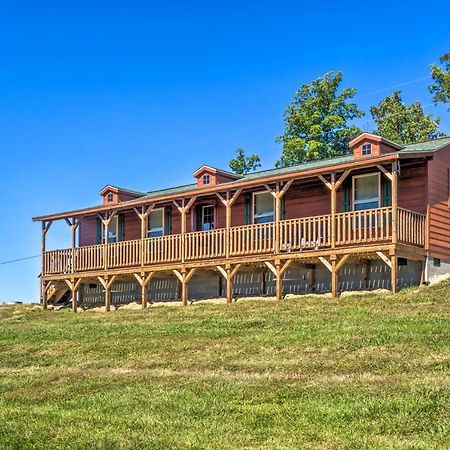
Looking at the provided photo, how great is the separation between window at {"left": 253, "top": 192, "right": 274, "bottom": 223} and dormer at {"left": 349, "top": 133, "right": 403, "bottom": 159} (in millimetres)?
3498

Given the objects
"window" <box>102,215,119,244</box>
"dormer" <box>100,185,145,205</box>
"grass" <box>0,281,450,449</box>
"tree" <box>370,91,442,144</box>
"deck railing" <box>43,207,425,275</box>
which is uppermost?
"tree" <box>370,91,442,144</box>

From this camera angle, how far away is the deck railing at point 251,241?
2390 centimetres

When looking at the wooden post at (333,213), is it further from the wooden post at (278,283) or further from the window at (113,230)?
the window at (113,230)

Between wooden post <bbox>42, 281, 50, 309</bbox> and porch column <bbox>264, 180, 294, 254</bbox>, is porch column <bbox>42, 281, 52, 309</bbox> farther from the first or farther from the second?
porch column <bbox>264, 180, 294, 254</bbox>

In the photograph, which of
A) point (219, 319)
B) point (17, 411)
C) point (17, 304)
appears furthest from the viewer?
point (17, 304)

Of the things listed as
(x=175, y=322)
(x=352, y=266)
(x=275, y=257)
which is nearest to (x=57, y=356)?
(x=175, y=322)

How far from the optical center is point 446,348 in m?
14.6

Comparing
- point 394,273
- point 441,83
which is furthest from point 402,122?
point 394,273

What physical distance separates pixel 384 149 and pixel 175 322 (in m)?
8.85

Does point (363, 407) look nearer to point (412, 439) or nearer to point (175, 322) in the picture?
point (412, 439)

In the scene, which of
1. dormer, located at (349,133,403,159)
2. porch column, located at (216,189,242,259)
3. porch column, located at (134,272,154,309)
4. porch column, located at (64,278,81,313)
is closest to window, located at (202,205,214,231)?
porch column, located at (134,272,154,309)

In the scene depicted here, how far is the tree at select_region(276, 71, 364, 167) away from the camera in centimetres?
4391

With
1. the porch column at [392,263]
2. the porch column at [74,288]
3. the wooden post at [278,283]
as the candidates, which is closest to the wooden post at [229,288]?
the wooden post at [278,283]

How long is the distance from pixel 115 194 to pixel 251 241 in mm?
9736
